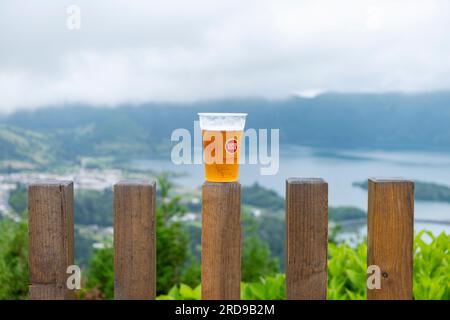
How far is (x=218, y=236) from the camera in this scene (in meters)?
1.88

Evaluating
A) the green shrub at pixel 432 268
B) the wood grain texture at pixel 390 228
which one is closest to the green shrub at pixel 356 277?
the green shrub at pixel 432 268

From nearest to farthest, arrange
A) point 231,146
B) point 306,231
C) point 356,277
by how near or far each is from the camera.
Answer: point 306,231, point 231,146, point 356,277

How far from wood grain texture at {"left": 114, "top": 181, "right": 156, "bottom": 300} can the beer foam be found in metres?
0.28

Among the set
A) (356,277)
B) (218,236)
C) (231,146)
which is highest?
(231,146)

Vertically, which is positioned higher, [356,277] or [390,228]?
[390,228]

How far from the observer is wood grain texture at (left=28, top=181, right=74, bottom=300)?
1879 mm

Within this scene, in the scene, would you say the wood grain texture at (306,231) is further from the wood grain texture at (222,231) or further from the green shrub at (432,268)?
the green shrub at (432,268)

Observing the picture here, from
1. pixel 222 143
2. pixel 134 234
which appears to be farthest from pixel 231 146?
pixel 134 234

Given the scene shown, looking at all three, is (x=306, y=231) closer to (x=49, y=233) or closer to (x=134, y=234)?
(x=134, y=234)

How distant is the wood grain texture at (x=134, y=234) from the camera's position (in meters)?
1.87

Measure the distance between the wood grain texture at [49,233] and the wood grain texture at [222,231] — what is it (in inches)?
15.3

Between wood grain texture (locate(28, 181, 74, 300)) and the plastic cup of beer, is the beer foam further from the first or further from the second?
wood grain texture (locate(28, 181, 74, 300))

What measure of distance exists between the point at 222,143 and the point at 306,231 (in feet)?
1.19
